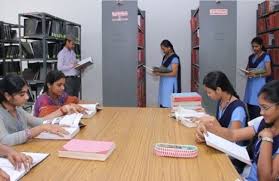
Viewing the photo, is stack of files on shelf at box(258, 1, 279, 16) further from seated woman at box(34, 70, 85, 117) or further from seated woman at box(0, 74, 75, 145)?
seated woman at box(0, 74, 75, 145)

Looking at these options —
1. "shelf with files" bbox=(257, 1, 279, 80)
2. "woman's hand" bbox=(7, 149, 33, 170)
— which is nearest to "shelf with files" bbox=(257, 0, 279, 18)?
"shelf with files" bbox=(257, 1, 279, 80)

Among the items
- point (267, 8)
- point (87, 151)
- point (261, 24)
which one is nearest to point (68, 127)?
point (87, 151)

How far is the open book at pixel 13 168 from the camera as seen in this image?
4.34ft

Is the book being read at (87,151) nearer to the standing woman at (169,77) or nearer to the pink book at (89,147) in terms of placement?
the pink book at (89,147)

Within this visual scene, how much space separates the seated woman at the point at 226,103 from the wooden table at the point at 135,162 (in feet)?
0.86

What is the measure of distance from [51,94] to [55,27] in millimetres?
3051

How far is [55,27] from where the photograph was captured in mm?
5594

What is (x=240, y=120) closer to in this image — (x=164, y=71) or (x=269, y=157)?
(x=269, y=157)

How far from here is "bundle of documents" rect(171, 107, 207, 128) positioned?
2.21 m

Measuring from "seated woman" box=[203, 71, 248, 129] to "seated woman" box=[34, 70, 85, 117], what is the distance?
999 millimetres

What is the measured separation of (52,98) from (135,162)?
1.50 meters

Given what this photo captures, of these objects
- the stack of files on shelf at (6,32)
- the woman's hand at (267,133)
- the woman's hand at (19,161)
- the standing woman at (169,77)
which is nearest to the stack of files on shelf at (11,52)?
the stack of files on shelf at (6,32)

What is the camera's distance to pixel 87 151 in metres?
1.54

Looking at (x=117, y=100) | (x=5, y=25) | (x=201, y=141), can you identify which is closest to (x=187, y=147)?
(x=201, y=141)
